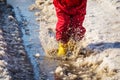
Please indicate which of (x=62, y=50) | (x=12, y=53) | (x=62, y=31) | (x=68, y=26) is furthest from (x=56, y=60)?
(x=12, y=53)

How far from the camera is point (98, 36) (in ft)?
21.1

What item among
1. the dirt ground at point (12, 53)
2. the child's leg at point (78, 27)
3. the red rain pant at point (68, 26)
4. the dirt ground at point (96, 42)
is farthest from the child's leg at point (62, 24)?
the dirt ground at point (12, 53)

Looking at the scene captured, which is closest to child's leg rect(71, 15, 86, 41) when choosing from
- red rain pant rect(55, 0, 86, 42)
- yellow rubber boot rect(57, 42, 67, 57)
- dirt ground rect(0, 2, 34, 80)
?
red rain pant rect(55, 0, 86, 42)

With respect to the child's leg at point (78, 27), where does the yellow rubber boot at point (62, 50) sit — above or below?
below

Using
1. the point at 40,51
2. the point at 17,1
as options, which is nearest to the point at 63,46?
the point at 40,51

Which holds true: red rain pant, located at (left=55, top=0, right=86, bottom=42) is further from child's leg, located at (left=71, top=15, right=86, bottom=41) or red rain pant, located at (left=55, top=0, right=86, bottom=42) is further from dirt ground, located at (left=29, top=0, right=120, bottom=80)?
dirt ground, located at (left=29, top=0, right=120, bottom=80)

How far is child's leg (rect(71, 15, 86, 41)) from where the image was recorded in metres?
6.14

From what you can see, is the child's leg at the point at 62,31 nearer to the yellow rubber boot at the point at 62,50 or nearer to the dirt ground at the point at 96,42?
the yellow rubber boot at the point at 62,50

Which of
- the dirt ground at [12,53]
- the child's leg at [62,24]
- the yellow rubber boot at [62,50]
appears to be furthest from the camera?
the yellow rubber boot at [62,50]

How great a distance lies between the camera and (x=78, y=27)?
20.3 feet

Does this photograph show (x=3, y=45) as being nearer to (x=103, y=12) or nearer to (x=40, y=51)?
(x=40, y=51)

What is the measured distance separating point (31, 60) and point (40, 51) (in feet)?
1.40

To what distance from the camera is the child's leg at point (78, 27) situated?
20.2 ft

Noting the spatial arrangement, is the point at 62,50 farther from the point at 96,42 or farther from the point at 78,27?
the point at 96,42
